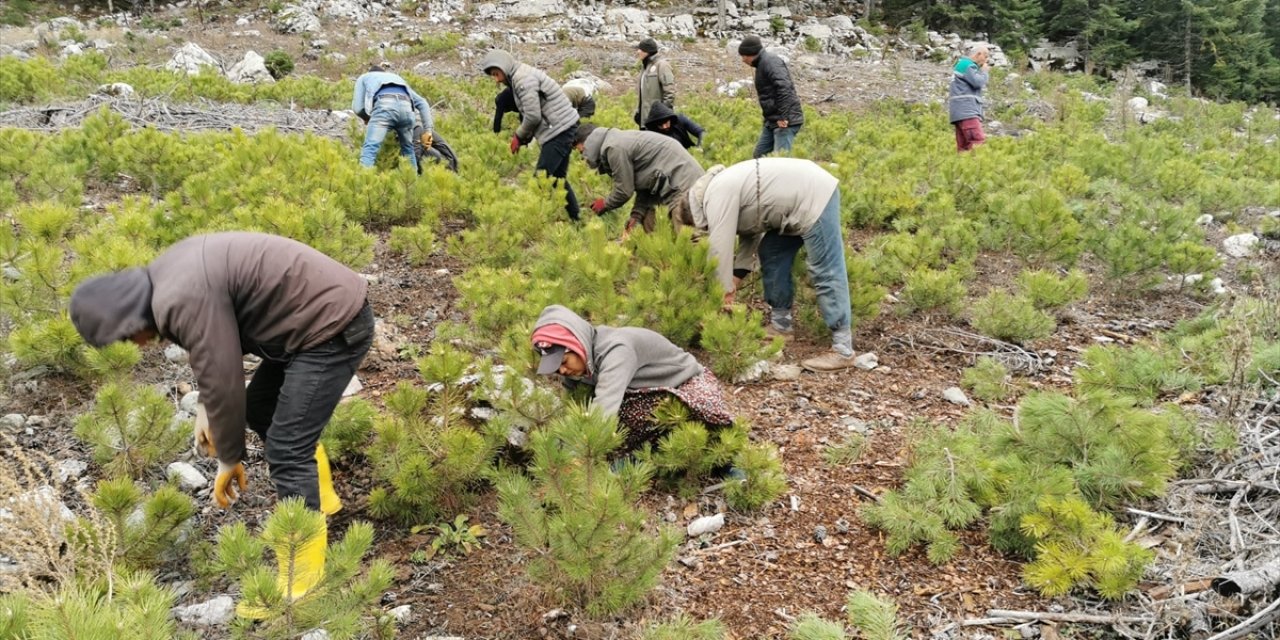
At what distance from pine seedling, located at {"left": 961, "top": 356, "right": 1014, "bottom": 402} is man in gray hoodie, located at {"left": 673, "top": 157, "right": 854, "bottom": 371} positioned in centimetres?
73

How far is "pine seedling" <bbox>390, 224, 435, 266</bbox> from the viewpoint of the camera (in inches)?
231

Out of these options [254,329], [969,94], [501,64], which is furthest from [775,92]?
[254,329]

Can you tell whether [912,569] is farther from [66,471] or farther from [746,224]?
[66,471]

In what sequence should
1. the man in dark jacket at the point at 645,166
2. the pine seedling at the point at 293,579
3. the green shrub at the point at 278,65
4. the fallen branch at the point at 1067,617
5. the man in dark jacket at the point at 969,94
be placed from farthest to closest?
the green shrub at the point at 278,65 → the man in dark jacket at the point at 969,94 → the man in dark jacket at the point at 645,166 → the fallen branch at the point at 1067,617 → the pine seedling at the point at 293,579

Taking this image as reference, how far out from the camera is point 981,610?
9.05 feet

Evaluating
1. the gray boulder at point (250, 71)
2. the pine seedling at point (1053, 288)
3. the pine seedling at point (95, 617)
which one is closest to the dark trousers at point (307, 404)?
the pine seedling at point (95, 617)

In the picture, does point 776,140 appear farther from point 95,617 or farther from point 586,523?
point 95,617

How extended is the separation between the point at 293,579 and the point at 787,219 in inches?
131

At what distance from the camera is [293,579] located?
85.6 inches

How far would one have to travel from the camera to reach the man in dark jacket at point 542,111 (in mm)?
6625

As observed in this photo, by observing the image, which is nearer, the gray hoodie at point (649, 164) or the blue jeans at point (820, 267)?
the blue jeans at point (820, 267)

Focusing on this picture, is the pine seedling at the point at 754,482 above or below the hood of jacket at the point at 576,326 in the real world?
below

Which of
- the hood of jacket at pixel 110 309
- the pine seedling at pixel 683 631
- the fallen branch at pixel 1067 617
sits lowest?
the fallen branch at pixel 1067 617

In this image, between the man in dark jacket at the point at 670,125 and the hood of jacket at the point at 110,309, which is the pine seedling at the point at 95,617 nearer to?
the hood of jacket at the point at 110,309
